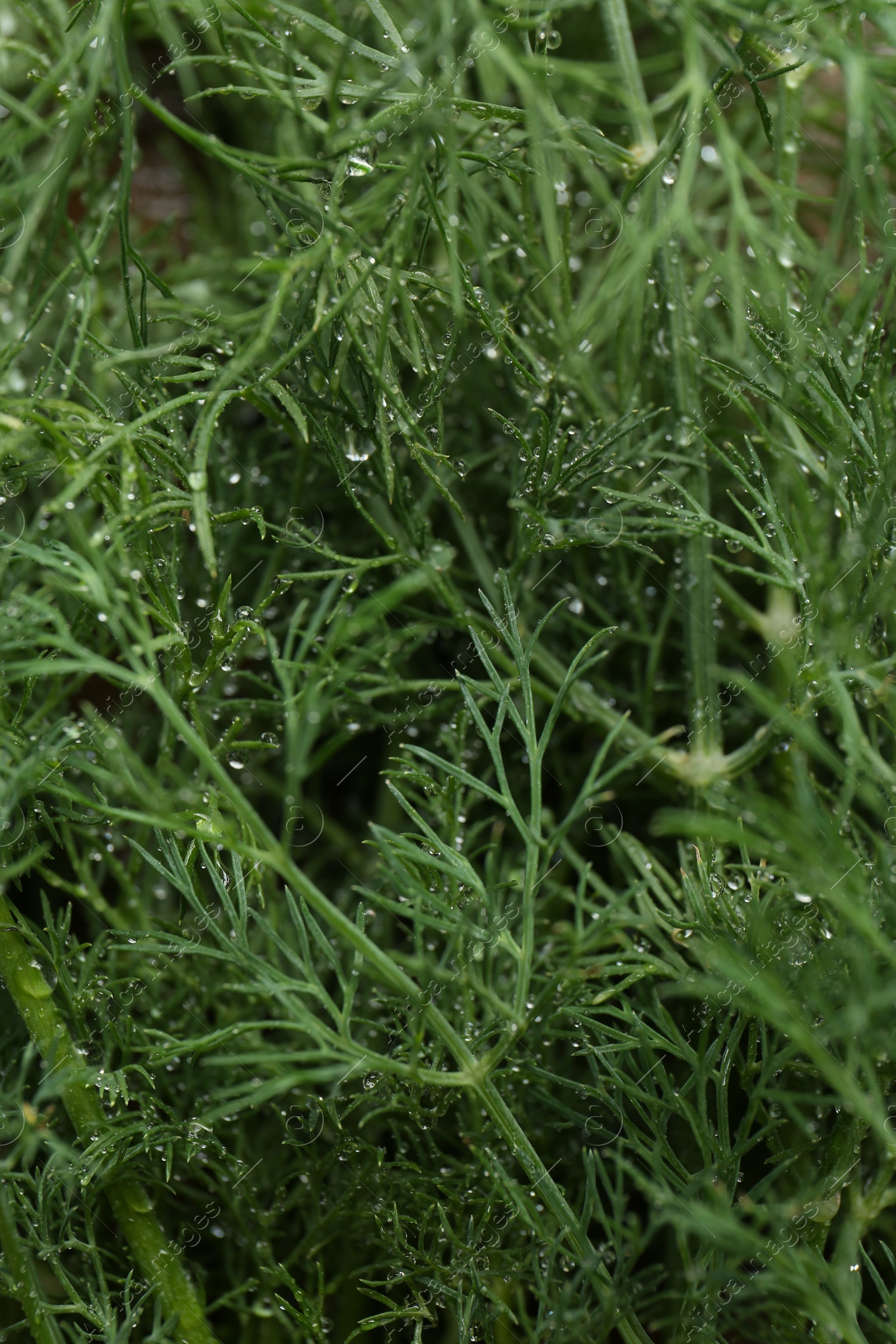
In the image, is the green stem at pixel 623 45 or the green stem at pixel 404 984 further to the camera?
the green stem at pixel 623 45

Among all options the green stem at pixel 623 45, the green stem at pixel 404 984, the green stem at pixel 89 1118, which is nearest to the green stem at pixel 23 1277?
the green stem at pixel 89 1118

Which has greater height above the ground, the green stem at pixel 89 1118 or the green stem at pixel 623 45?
the green stem at pixel 623 45

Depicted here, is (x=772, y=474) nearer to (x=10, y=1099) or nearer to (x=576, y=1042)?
(x=576, y=1042)

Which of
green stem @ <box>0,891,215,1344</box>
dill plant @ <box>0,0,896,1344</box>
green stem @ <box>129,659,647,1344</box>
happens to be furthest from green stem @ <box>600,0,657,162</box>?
green stem @ <box>0,891,215,1344</box>

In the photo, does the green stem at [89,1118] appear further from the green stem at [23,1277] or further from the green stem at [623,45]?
the green stem at [623,45]

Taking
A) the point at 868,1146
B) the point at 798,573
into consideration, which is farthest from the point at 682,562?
the point at 868,1146

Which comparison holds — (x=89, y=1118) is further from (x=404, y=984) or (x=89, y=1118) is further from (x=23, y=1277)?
(x=404, y=984)

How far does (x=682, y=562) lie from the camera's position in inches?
21.0

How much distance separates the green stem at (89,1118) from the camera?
43 cm

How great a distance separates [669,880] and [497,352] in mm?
270

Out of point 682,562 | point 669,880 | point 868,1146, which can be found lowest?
point 868,1146

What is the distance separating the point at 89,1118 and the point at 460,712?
24 cm

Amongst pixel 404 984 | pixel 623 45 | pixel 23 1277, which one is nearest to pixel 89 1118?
pixel 23 1277

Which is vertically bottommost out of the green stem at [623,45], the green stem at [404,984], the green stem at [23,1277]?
the green stem at [23,1277]
